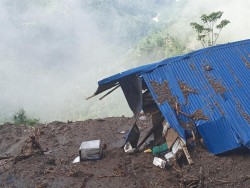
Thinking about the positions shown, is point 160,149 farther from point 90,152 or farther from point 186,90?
point 90,152

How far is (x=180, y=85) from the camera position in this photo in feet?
29.0

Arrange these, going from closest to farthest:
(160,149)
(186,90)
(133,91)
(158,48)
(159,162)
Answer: (159,162)
(186,90)
(160,149)
(133,91)
(158,48)

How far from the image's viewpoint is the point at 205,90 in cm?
880

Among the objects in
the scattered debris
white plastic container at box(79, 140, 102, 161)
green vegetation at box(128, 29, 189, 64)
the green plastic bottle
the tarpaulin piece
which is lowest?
the green plastic bottle

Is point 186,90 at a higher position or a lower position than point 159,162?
higher

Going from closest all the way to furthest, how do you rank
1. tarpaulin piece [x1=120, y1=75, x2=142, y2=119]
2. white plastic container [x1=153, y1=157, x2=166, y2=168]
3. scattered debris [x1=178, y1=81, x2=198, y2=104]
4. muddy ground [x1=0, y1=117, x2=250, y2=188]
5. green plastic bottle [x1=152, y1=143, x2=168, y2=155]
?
muddy ground [x1=0, y1=117, x2=250, y2=188] < white plastic container [x1=153, y1=157, x2=166, y2=168] < scattered debris [x1=178, y1=81, x2=198, y2=104] < green plastic bottle [x1=152, y1=143, x2=168, y2=155] < tarpaulin piece [x1=120, y1=75, x2=142, y2=119]

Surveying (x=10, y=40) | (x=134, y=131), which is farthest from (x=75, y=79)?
(x=134, y=131)

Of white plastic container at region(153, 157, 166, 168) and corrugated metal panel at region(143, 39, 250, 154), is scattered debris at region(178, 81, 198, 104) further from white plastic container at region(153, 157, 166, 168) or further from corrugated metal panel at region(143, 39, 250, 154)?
white plastic container at region(153, 157, 166, 168)

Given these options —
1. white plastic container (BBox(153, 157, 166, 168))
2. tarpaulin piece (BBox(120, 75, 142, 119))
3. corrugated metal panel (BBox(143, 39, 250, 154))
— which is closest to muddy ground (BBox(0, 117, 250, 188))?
white plastic container (BBox(153, 157, 166, 168))

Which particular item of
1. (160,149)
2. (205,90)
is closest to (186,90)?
(205,90)

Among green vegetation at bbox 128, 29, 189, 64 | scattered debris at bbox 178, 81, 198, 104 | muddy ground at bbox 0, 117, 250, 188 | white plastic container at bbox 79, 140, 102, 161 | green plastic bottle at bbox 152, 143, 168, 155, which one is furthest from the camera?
green vegetation at bbox 128, 29, 189, 64

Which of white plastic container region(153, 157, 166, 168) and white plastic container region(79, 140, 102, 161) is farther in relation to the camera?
white plastic container region(79, 140, 102, 161)

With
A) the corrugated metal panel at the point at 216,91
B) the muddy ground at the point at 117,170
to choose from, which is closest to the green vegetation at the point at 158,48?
the corrugated metal panel at the point at 216,91

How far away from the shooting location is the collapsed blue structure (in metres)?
8.23
